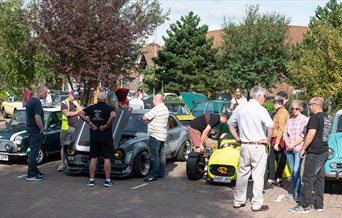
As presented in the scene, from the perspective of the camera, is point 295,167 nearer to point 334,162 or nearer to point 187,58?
point 334,162

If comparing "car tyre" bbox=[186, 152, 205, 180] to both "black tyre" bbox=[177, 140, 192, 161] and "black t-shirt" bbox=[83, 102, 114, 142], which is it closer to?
"black t-shirt" bbox=[83, 102, 114, 142]

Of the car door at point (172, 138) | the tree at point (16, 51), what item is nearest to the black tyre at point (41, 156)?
the car door at point (172, 138)

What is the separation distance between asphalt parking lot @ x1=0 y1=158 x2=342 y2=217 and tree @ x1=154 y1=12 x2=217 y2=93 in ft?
96.3

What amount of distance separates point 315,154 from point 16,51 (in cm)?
1518

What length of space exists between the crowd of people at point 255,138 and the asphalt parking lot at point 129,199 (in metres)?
0.25

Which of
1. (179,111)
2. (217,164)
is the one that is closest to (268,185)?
(217,164)

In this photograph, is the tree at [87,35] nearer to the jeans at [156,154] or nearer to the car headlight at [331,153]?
the jeans at [156,154]

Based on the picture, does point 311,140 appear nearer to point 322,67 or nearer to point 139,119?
point 139,119

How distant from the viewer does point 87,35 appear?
17141mm

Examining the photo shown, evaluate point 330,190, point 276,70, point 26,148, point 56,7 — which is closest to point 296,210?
point 330,190

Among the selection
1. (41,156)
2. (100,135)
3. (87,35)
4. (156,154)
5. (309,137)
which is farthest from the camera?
(87,35)

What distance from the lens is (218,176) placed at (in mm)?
9766

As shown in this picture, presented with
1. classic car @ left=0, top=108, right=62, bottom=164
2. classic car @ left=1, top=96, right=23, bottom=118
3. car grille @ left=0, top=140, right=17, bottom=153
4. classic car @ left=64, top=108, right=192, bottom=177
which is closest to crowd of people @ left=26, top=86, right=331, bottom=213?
classic car @ left=64, top=108, right=192, bottom=177

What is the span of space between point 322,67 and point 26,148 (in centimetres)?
1389
